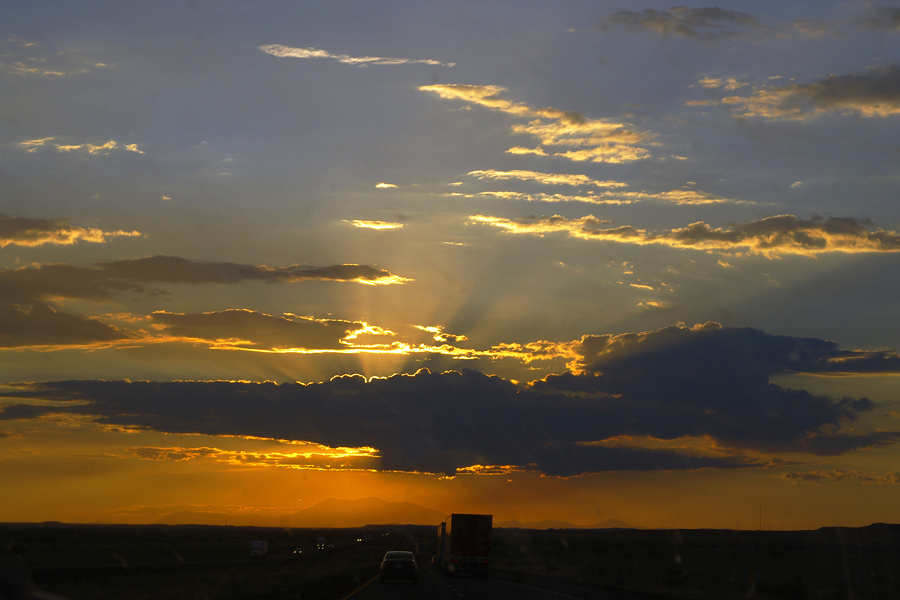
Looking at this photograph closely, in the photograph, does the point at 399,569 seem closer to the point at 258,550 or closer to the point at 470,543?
the point at 470,543

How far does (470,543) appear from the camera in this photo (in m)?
54.0

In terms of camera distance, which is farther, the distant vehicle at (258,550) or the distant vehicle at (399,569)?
the distant vehicle at (258,550)

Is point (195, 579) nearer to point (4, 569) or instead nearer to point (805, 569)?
point (805, 569)

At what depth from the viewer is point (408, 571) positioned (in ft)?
145

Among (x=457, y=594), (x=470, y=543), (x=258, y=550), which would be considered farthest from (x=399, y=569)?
(x=258, y=550)

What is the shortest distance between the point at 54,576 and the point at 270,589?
79.7 feet

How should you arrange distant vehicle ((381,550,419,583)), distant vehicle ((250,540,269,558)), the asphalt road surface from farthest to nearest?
distant vehicle ((250,540,269,558)), distant vehicle ((381,550,419,583)), the asphalt road surface

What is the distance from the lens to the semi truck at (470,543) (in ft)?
176

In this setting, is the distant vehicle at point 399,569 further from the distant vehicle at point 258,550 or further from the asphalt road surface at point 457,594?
the distant vehicle at point 258,550

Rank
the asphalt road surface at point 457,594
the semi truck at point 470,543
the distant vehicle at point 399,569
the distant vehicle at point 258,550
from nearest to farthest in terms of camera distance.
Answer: the asphalt road surface at point 457,594 → the distant vehicle at point 399,569 → the semi truck at point 470,543 → the distant vehicle at point 258,550

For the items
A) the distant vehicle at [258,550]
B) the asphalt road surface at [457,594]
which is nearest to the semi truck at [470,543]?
the asphalt road surface at [457,594]

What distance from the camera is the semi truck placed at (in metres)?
53.6

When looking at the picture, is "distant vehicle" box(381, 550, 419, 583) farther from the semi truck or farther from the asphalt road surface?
the semi truck

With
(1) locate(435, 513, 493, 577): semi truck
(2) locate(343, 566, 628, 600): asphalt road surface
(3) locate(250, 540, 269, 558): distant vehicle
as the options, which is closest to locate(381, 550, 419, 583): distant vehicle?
(2) locate(343, 566, 628, 600): asphalt road surface
